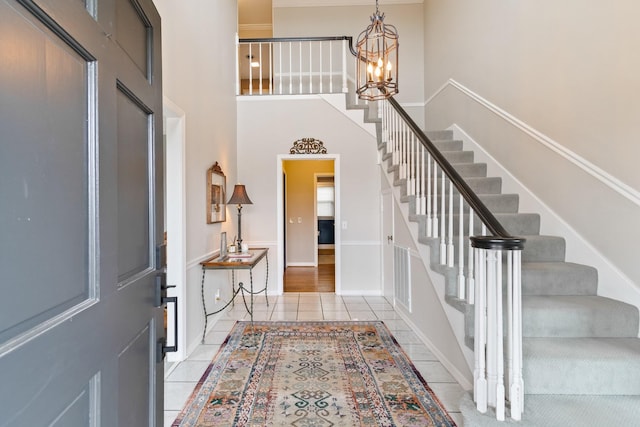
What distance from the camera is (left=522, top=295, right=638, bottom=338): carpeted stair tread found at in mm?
1985

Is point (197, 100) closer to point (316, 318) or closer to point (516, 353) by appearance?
point (316, 318)

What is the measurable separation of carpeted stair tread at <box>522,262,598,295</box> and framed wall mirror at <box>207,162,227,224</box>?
2942mm

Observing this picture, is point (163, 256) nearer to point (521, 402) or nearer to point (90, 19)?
point (90, 19)

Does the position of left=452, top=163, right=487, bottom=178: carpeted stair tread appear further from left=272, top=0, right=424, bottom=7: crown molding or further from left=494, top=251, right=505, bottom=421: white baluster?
left=272, top=0, right=424, bottom=7: crown molding

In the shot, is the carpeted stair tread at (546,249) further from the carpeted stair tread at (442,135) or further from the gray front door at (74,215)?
the gray front door at (74,215)

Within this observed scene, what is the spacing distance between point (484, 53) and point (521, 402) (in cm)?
365

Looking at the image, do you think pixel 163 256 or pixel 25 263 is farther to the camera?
pixel 163 256

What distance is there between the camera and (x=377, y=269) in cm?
495

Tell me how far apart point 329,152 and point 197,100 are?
7.41 ft

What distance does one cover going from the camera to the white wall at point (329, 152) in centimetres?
495

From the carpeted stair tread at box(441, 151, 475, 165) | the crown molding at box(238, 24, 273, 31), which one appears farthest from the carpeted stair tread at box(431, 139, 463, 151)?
the crown molding at box(238, 24, 273, 31)

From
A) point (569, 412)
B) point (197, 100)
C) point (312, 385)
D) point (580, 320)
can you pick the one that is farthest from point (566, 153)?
point (197, 100)

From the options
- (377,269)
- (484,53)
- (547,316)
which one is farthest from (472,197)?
(377,269)

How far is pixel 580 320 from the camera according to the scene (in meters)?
2.00
